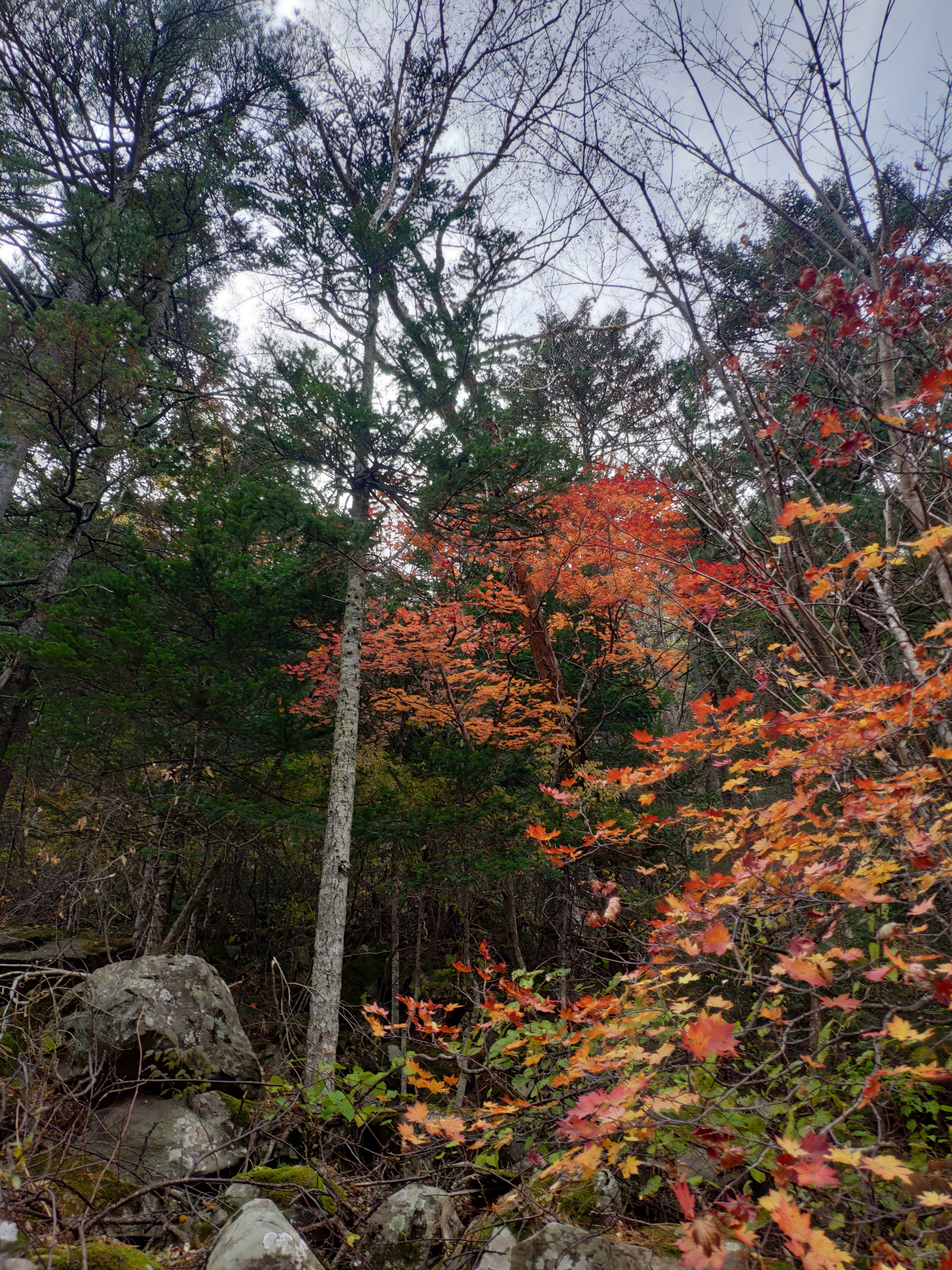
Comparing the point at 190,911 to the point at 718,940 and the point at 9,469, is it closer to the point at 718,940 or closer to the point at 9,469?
the point at 9,469

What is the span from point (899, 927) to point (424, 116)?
12.4m

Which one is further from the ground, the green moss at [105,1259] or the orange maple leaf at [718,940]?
the orange maple leaf at [718,940]

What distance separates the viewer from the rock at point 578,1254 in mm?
2488

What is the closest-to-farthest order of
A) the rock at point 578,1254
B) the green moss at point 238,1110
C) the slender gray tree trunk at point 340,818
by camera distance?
the rock at point 578,1254
the green moss at point 238,1110
the slender gray tree trunk at point 340,818

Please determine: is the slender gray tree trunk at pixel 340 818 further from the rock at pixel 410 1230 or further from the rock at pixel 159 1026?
the rock at pixel 410 1230

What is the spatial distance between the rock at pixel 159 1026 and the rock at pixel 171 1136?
0.21m

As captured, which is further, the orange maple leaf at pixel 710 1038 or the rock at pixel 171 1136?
the rock at pixel 171 1136

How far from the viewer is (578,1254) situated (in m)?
2.52

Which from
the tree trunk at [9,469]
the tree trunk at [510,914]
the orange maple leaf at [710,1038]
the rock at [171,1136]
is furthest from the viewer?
the tree trunk at [9,469]

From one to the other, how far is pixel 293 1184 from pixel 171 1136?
169 cm

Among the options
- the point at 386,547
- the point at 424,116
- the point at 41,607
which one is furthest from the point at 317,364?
the point at 424,116

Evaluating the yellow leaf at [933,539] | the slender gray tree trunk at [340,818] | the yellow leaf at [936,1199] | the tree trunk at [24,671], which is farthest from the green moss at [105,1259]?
the tree trunk at [24,671]

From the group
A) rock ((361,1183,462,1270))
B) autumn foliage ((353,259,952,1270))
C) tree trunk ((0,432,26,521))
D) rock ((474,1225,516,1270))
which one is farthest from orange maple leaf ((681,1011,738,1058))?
tree trunk ((0,432,26,521))

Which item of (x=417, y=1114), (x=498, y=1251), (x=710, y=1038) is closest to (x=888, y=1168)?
(x=710, y=1038)
